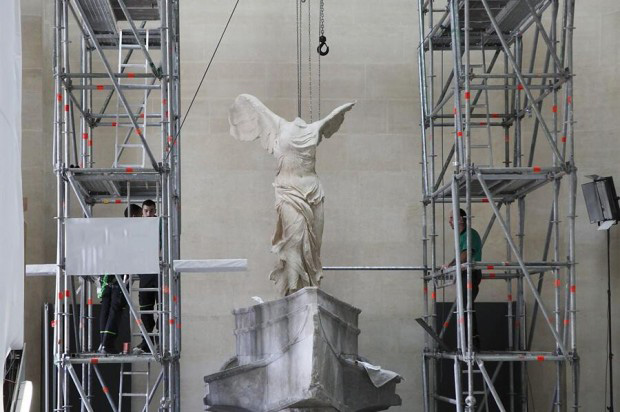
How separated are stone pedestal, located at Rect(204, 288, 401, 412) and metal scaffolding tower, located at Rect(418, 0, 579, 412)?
1435 mm

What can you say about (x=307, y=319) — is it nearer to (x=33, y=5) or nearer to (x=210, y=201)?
(x=210, y=201)

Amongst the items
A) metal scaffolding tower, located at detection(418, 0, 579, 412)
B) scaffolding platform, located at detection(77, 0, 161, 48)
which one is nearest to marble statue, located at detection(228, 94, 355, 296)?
metal scaffolding tower, located at detection(418, 0, 579, 412)

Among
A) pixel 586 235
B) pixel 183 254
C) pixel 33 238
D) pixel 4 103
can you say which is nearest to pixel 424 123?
pixel 586 235

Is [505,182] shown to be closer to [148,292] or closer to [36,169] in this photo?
[148,292]

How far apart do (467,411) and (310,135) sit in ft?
14.4

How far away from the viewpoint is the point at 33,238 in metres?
17.0

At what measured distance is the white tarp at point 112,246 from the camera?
1262 cm

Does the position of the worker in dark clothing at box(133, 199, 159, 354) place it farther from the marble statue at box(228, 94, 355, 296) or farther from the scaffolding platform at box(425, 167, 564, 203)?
the scaffolding platform at box(425, 167, 564, 203)

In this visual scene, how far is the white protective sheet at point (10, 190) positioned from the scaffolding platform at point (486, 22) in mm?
12624

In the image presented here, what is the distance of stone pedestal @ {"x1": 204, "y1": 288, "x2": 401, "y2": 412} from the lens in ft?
42.0

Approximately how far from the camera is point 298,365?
12953 millimetres

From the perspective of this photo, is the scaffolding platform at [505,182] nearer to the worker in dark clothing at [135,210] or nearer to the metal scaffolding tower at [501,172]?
the metal scaffolding tower at [501,172]

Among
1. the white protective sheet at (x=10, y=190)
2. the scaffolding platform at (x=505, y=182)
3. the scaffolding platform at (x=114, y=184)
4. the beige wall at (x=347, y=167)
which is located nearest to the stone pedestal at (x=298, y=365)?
the scaffolding platform at (x=114, y=184)

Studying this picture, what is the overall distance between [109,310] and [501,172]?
5.50 m
